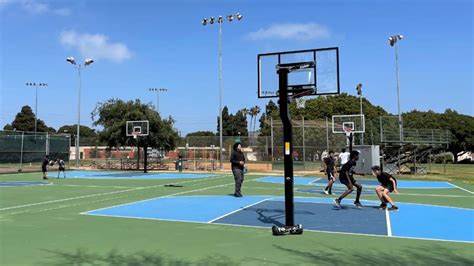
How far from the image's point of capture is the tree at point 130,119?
38781 millimetres

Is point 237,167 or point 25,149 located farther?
point 25,149

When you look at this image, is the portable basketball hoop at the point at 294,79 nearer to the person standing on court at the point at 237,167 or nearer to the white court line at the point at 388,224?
the white court line at the point at 388,224

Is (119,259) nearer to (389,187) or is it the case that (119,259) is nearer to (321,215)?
(321,215)

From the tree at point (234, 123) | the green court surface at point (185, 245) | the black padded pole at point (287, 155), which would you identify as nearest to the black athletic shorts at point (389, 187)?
the green court surface at point (185, 245)

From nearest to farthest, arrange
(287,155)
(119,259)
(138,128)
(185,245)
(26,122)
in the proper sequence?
(119,259) < (185,245) < (287,155) < (138,128) < (26,122)

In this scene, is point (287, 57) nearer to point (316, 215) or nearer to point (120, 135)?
point (316, 215)

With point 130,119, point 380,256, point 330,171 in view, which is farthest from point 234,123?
point 380,256

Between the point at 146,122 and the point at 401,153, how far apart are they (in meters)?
20.3

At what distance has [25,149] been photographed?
35.5 m

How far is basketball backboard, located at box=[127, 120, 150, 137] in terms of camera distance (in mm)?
36156

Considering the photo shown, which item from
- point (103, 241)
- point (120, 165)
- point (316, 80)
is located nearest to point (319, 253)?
point (103, 241)

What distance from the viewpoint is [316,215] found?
11.5 meters

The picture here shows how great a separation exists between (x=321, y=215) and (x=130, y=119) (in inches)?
1182

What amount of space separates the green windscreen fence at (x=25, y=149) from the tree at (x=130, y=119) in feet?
13.8
